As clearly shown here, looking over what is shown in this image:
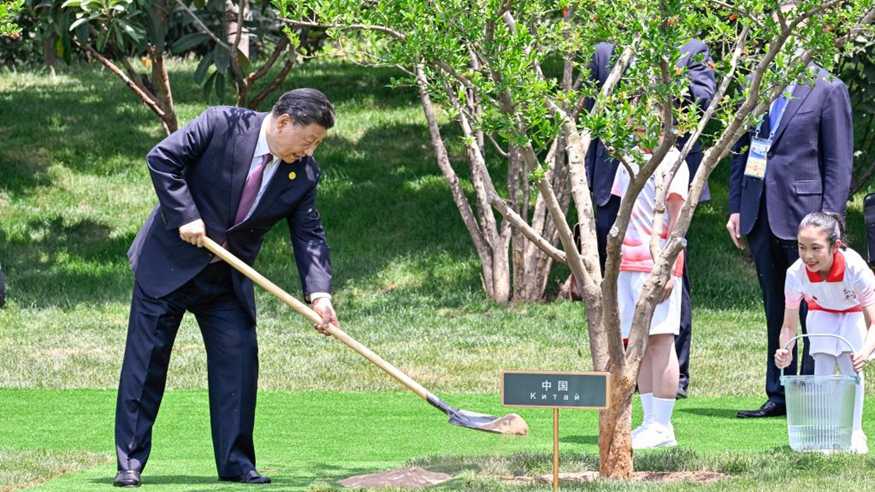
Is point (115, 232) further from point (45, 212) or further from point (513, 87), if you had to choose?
point (513, 87)

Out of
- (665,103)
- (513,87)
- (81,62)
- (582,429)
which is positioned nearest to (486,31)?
(513,87)

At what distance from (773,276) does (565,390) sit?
3.52m

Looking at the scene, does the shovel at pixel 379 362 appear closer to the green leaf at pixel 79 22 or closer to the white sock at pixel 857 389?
the white sock at pixel 857 389

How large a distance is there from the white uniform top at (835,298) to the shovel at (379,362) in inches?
69.4

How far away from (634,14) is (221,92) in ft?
25.7

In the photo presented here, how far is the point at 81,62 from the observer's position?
26797 millimetres

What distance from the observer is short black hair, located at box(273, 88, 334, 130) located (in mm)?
6551

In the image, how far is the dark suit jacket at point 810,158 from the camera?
343 inches

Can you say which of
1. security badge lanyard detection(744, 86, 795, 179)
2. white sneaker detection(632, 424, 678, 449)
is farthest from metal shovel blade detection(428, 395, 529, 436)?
security badge lanyard detection(744, 86, 795, 179)

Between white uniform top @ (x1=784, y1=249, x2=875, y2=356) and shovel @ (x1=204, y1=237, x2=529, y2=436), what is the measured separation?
1.76 m

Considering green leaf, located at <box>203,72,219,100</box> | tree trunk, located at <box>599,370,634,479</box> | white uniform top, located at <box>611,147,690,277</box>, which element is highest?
green leaf, located at <box>203,72,219,100</box>

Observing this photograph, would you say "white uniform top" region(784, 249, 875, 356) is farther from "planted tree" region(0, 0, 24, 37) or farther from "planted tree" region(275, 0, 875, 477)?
"planted tree" region(0, 0, 24, 37)

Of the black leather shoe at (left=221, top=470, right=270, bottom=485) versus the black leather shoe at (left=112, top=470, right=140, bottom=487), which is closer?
the black leather shoe at (left=112, top=470, right=140, bottom=487)

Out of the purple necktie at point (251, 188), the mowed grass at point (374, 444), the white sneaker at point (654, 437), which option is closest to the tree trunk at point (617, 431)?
the mowed grass at point (374, 444)
